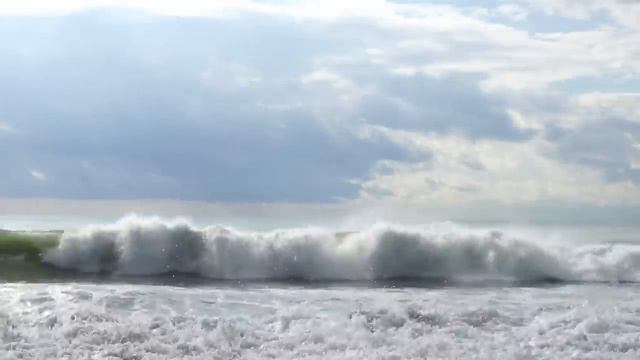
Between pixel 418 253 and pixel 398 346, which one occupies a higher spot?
pixel 418 253

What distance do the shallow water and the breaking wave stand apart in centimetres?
725

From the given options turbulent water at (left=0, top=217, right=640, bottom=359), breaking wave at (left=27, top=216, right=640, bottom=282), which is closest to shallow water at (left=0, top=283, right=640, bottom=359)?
turbulent water at (left=0, top=217, right=640, bottom=359)

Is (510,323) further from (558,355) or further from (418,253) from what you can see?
(418,253)

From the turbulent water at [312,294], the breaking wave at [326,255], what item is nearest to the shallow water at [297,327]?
the turbulent water at [312,294]

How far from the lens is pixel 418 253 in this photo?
2484cm

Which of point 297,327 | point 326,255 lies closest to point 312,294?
point 297,327

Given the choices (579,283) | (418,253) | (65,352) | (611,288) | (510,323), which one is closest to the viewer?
(65,352)

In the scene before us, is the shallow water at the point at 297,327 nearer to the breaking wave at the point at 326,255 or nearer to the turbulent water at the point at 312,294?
the turbulent water at the point at 312,294

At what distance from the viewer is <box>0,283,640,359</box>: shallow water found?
11.9 meters

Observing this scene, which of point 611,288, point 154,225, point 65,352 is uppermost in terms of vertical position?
point 154,225

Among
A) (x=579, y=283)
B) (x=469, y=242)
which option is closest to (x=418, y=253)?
(x=469, y=242)

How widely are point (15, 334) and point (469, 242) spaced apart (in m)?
15.1

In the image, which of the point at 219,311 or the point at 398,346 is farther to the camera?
the point at 219,311

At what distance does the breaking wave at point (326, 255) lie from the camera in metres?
23.4
